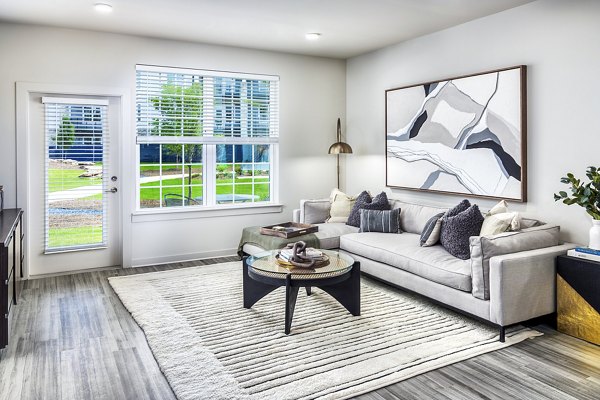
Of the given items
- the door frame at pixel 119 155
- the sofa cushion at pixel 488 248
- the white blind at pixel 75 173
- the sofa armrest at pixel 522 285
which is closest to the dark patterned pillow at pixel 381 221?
the sofa cushion at pixel 488 248

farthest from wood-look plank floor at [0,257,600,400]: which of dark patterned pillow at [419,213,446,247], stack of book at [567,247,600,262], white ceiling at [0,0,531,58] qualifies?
white ceiling at [0,0,531,58]

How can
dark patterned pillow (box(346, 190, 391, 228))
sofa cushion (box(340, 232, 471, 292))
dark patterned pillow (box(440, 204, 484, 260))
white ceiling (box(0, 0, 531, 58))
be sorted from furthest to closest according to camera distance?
dark patterned pillow (box(346, 190, 391, 228))
white ceiling (box(0, 0, 531, 58))
dark patterned pillow (box(440, 204, 484, 260))
sofa cushion (box(340, 232, 471, 292))

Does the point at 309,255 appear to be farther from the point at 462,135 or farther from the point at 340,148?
the point at 340,148

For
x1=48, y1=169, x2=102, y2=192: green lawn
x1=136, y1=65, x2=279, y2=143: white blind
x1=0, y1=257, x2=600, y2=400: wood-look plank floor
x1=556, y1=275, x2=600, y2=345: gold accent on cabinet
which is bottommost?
x1=0, y1=257, x2=600, y2=400: wood-look plank floor

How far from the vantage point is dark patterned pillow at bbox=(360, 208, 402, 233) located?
4.94 m

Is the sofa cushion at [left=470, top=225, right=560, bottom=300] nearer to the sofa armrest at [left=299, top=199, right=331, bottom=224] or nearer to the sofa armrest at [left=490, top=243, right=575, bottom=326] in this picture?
the sofa armrest at [left=490, top=243, right=575, bottom=326]

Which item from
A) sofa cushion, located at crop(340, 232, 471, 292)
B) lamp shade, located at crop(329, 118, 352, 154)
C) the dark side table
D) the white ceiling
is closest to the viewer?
the dark side table

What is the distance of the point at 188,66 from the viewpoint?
5461mm

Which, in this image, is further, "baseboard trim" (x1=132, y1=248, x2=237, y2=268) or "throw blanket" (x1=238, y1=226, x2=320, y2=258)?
"baseboard trim" (x1=132, y1=248, x2=237, y2=268)

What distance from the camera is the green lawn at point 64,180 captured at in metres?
4.90

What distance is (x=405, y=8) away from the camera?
13.7 feet

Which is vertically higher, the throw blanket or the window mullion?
the window mullion

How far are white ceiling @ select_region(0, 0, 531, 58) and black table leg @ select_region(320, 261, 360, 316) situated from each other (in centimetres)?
231

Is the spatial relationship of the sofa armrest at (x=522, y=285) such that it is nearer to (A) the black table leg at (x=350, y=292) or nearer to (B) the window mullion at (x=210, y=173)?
(A) the black table leg at (x=350, y=292)
